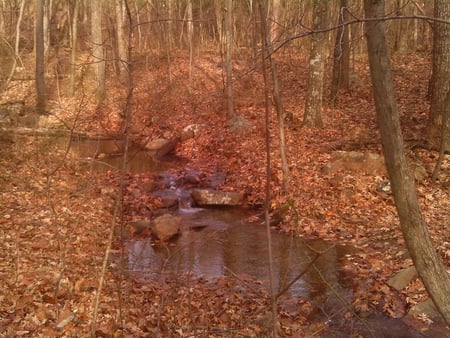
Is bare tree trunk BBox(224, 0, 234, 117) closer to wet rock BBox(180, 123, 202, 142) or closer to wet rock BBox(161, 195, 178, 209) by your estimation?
wet rock BBox(180, 123, 202, 142)

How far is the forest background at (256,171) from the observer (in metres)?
4.35

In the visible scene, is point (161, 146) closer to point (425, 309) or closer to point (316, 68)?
point (316, 68)

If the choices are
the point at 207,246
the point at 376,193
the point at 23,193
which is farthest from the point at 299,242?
the point at 23,193

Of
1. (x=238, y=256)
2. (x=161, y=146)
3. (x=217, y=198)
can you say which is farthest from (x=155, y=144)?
(x=238, y=256)

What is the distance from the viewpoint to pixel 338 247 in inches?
350

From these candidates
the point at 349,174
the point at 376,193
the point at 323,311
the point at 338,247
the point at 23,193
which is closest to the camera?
the point at 323,311

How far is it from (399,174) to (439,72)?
783 centimetres

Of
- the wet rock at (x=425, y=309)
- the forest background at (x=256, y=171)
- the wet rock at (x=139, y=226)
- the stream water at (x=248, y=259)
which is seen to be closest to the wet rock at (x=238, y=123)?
the forest background at (x=256, y=171)

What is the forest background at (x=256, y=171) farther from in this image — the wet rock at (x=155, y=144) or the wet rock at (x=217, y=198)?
the wet rock at (x=155, y=144)

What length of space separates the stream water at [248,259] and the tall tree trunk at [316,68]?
16.6 feet

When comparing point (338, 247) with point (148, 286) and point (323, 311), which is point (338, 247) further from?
point (148, 286)

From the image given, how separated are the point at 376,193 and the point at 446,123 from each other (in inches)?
83.6

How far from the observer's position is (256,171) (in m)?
13.2

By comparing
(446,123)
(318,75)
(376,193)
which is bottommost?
(376,193)
